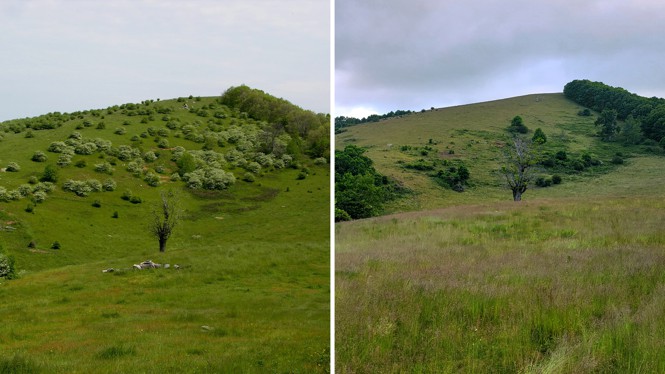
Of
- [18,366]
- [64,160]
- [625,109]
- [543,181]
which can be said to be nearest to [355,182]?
[625,109]

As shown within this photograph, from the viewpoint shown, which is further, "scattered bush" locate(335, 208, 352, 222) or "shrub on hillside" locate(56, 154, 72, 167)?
"shrub on hillside" locate(56, 154, 72, 167)

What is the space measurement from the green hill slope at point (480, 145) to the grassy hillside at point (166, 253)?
4.85 metres

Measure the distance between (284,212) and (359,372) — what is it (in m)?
84.2

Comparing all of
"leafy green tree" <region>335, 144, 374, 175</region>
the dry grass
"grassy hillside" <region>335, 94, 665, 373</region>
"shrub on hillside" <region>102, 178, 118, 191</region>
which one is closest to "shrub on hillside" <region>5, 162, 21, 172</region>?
"shrub on hillside" <region>102, 178, 118, 191</region>

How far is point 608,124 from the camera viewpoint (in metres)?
8.77

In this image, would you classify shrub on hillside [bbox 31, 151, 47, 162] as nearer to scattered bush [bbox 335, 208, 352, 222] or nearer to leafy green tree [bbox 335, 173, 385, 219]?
scattered bush [bbox 335, 208, 352, 222]

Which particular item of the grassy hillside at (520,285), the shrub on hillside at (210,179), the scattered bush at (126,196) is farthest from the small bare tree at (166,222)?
the shrub on hillside at (210,179)

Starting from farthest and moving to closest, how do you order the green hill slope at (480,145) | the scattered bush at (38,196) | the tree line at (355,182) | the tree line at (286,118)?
the tree line at (286,118) → the scattered bush at (38,196) → the green hill slope at (480,145) → the tree line at (355,182)

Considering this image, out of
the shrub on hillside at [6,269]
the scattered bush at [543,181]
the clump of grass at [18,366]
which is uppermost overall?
the scattered bush at [543,181]

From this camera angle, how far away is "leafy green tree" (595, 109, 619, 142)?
8.50 m

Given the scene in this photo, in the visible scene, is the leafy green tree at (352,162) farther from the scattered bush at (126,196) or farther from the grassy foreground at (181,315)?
the scattered bush at (126,196)

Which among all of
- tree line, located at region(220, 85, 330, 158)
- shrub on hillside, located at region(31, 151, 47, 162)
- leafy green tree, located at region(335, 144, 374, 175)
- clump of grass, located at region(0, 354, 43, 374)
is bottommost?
clump of grass, located at region(0, 354, 43, 374)

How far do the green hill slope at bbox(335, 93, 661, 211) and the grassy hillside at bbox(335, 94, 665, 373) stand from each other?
0.10 m

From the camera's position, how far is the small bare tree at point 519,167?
1311cm
